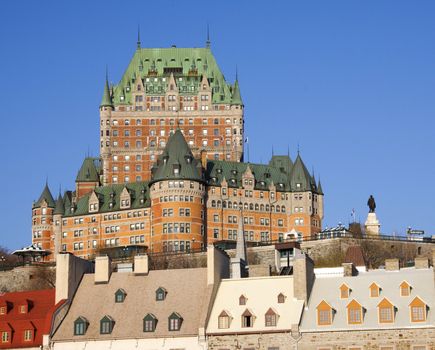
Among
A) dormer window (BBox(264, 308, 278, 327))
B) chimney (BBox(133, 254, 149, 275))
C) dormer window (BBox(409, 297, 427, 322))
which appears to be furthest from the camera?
chimney (BBox(133, 254, 149, 275))

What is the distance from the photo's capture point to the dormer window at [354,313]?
8806 centimetres

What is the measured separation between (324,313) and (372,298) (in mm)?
3833

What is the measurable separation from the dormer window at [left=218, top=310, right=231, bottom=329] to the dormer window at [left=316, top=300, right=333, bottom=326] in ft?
21.0

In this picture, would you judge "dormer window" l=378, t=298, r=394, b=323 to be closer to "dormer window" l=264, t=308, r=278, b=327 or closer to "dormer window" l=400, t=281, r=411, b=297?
"dormer window" l=400, t=281, r=411, b=297

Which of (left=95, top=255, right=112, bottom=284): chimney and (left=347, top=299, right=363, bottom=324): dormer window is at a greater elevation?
(left=95, top=255, right=112, bottom=284): chimney

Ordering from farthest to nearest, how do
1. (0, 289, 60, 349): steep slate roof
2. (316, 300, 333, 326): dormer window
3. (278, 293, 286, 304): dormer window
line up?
(0, 289, 60, 349): steep slate roof < (278, 293, 286, 304): dormer window < (316, 300, 333, 326): dormer window

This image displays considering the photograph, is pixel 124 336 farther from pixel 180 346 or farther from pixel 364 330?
pixel 364 330

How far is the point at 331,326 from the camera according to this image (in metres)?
88.2

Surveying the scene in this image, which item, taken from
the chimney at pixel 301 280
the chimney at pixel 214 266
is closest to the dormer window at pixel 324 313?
the chimney at pixel 301 280

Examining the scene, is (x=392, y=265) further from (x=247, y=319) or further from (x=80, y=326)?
(x=80, y=326)

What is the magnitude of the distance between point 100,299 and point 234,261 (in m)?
14.0

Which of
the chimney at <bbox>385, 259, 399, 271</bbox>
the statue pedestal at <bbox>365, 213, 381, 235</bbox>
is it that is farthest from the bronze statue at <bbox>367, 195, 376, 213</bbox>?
the chimney at <bbox>385, 259, 399, 271</bbox>

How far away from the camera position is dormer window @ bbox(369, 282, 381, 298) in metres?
90.9

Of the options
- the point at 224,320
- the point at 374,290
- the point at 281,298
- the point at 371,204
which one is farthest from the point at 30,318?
the point at 371,204
